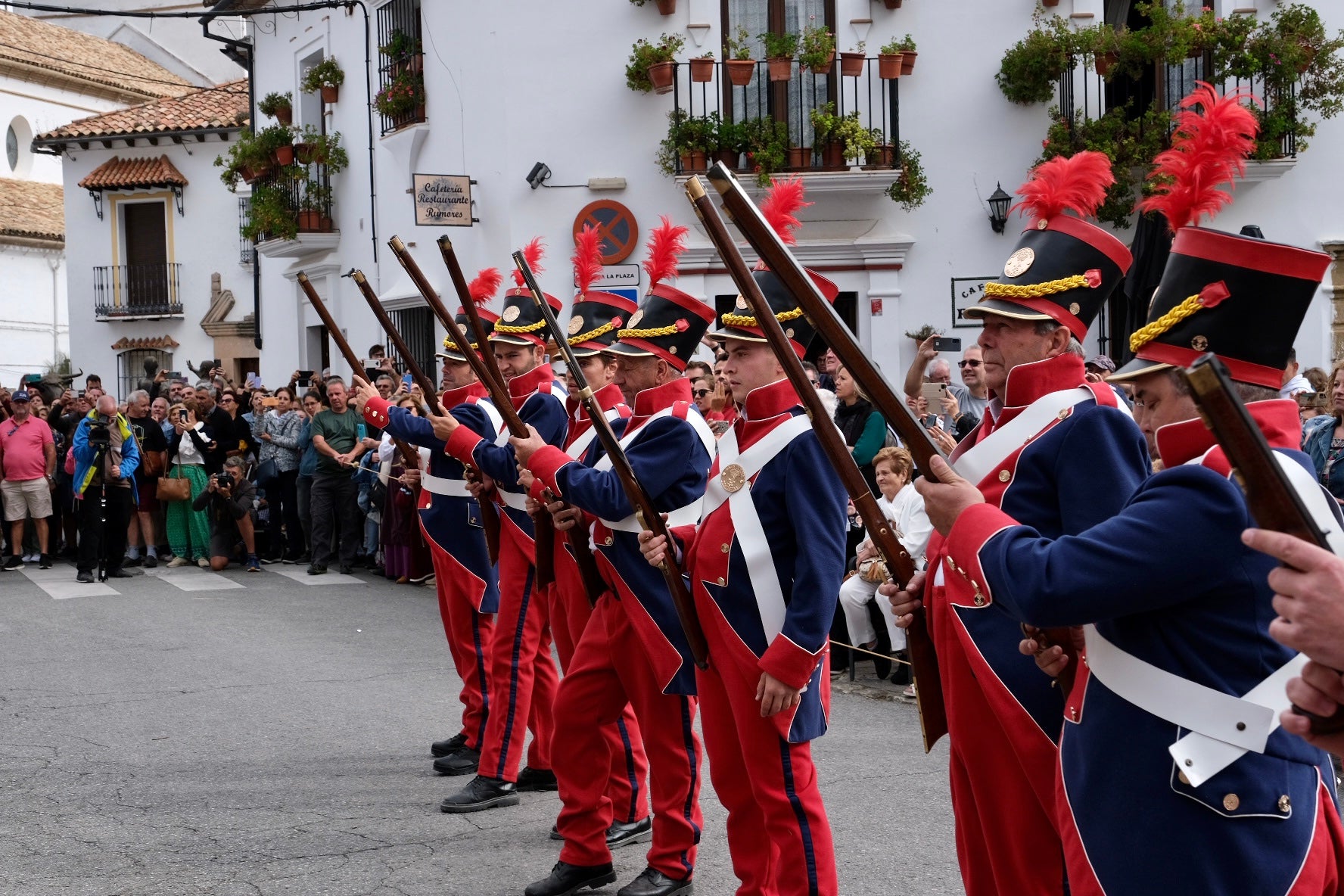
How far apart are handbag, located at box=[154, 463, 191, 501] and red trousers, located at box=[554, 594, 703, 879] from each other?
11.7 m

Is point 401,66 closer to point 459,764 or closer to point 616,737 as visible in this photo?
point 459,764

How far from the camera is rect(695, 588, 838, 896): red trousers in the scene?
13.7 feet

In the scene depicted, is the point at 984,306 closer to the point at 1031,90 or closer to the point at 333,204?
the point at 1031,90

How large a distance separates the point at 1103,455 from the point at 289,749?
5.32m

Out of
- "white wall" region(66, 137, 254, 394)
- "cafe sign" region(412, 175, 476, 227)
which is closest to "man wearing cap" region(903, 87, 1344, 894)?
"cafe sign" region(412, 175, 476, 227)

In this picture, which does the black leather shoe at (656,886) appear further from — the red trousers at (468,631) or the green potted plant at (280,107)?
the green potted plant at (280,107)

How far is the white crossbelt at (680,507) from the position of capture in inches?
197

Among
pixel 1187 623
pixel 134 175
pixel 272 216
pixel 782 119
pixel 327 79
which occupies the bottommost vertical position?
pixel 1187 623

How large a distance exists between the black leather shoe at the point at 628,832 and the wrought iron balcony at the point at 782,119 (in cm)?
1086

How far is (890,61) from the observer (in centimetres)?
1575

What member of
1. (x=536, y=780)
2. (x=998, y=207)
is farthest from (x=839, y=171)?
(x=536, y=780)

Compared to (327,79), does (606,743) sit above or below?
below

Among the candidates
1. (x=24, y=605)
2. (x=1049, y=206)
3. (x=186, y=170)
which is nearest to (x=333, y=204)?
(x=24, y=605)

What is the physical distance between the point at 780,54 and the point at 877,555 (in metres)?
8.43
